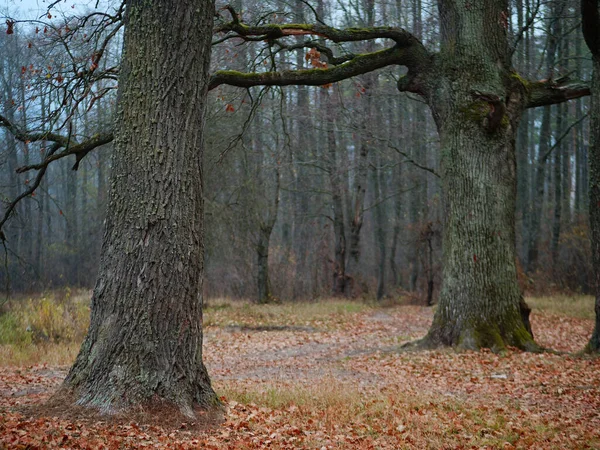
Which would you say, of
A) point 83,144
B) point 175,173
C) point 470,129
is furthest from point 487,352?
point 83,144

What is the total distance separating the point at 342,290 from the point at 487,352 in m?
14.8

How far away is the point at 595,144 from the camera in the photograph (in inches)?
362

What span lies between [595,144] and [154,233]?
24.0ft

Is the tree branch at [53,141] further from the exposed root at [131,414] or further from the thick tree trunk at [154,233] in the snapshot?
the exposed root at [131,414]

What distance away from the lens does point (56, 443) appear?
410 centimetres

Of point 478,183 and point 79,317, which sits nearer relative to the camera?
point 478,183

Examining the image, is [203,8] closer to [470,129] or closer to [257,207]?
[470,129]

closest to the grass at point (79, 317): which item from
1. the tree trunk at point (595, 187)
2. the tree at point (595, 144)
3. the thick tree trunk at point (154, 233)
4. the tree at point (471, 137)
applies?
the thick tree trunk at point (154, 233)

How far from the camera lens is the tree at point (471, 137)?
32.9ft

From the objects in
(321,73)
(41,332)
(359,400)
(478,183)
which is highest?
(321,73)

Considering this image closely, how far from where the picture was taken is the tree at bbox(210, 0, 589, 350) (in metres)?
10.0

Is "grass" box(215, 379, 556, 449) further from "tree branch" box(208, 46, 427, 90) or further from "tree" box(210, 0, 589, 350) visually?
"tree branch" box(208, 46, 427, 90)

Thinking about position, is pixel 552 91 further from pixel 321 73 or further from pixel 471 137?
pixel 321 73

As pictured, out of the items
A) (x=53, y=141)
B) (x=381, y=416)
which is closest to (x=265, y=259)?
(x=53, y=141)
